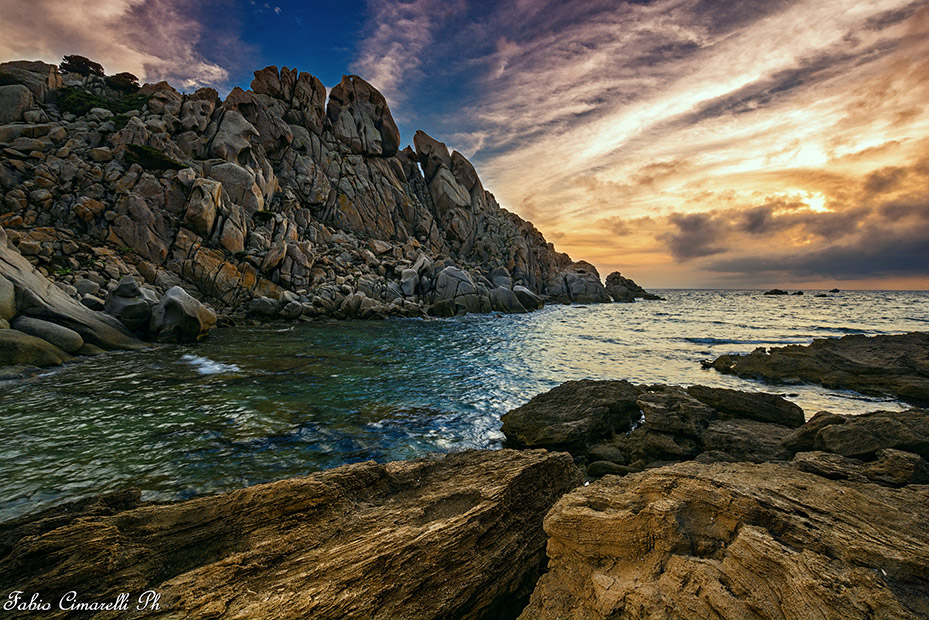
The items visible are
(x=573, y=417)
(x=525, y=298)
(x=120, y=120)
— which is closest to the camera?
(x=573, y=417)

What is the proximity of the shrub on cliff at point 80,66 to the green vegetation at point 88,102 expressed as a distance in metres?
14.2

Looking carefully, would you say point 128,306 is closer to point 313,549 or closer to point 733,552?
point 313,549

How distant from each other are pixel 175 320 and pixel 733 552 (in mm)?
26268

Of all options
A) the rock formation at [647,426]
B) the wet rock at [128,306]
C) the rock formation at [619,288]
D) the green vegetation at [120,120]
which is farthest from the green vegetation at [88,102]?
the rock formation at [619,288]

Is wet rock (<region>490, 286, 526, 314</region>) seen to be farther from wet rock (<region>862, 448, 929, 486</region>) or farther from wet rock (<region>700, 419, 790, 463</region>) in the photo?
wet rock (<region>862, 448, 929, 486</region>)

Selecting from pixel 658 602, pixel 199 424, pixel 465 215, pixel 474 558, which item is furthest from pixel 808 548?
pixel 465 215

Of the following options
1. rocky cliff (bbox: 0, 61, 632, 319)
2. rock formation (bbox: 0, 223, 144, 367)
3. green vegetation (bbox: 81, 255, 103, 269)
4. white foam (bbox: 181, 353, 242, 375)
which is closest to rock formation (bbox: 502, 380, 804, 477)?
white foam (bbox: 181, 353, 242, 375)

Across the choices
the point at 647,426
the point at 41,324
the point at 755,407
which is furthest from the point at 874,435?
the point at 41,324

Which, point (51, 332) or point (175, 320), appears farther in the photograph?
point (175, 320)

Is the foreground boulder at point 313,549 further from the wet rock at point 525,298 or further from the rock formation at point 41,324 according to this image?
the wet rock at point 525,298

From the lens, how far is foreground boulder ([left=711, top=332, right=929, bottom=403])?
1426 cm

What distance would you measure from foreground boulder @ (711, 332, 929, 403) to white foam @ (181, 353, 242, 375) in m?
24.5

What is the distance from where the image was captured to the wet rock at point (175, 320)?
20.2 meters

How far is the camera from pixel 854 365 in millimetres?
15500
